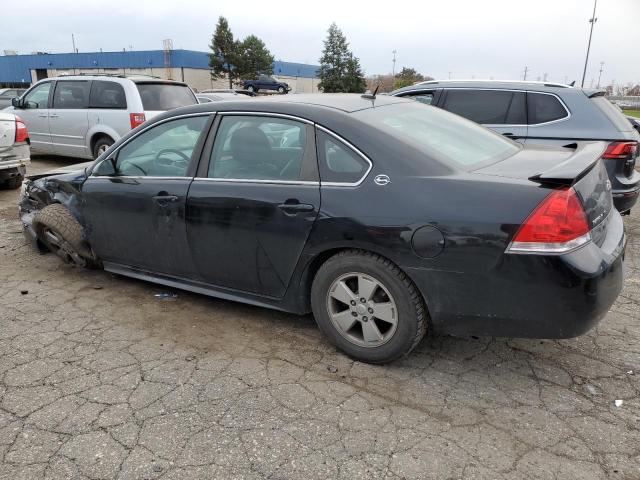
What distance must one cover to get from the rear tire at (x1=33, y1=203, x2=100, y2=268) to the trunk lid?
10.6 feet

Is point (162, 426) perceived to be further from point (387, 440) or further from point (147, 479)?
point (387, 440)

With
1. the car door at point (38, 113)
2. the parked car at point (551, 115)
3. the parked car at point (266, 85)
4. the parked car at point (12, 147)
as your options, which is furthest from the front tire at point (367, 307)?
the parked car at point (266, 85)

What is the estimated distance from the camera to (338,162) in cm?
300

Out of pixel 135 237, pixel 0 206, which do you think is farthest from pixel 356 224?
pixel 0 206

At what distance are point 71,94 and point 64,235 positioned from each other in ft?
21.4

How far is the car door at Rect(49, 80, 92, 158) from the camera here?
9453mm

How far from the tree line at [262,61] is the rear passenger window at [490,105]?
49847 millimetres

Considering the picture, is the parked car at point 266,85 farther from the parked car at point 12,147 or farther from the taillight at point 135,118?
the parked car at point 12,147

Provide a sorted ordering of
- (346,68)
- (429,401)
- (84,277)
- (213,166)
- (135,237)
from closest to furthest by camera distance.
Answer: (429,401) < (213,166) < (135,237) < (84,277) < (346,68)

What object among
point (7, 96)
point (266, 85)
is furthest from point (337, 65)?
point (7, 96)

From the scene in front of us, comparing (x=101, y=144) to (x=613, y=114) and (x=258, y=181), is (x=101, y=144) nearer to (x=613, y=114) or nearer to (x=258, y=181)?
(x=258, y=181)

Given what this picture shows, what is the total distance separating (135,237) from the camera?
3.88 metres

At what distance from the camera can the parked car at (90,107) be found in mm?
8922

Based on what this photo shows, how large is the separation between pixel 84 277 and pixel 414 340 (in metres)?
3.13
